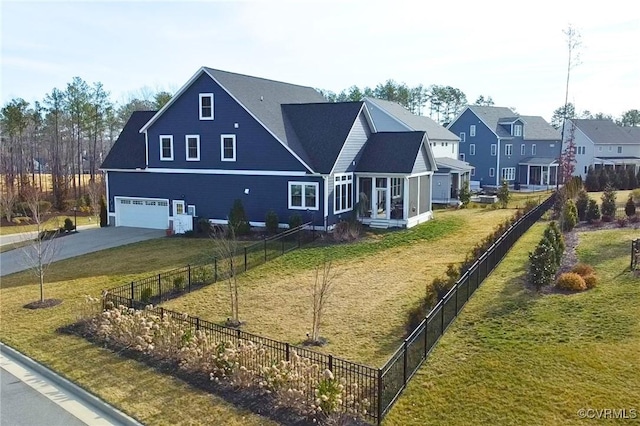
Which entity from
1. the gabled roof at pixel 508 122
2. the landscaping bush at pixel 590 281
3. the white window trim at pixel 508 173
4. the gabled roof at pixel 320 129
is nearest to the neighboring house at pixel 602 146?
the gabled roof at pixel 508 122

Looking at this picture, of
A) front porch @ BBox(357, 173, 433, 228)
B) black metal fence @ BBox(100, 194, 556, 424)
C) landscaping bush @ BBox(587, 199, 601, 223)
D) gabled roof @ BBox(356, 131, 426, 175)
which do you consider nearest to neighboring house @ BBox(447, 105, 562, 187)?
front porch @ BBox(357, 173, 433, 228)

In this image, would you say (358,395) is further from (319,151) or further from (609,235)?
(319,151)

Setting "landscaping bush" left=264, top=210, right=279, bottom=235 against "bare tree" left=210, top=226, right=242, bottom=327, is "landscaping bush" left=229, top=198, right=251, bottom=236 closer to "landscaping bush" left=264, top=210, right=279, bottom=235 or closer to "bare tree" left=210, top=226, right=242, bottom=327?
"bare tree" left=210, top=226, right=242, bottom=327

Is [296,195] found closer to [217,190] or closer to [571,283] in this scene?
[217,190]

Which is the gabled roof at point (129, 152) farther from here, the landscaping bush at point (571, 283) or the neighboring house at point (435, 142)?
the landscaping bush at point (571, 283)

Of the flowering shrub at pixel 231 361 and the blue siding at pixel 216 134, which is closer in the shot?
the flowering shrub at pixel 231 361

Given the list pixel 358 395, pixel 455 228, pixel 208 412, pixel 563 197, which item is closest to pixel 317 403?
pixel 358 395
